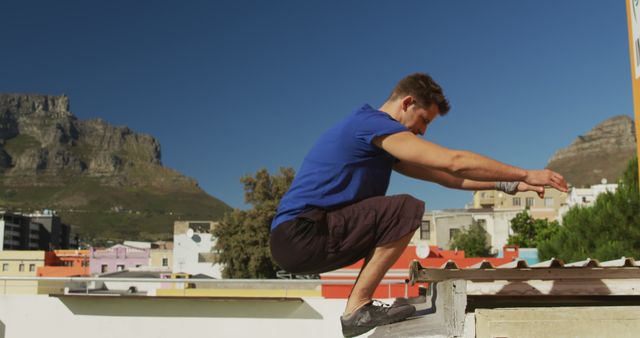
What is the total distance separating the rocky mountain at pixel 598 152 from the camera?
440 ft

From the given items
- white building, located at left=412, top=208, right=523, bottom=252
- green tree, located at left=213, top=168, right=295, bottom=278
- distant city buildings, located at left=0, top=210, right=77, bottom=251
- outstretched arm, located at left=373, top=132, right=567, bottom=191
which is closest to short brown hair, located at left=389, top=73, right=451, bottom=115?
outstretched arm, located at left=373, top=132, right=567, bottom=191

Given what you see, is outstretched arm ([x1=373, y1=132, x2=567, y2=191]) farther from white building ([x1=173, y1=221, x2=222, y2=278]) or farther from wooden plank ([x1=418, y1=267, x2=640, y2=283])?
white building ([x1=173, y1=221, x2=222, y2=278])

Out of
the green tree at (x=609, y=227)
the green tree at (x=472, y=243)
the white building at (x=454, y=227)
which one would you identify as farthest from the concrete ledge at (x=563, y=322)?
→ the white building at (x=454, y=227)

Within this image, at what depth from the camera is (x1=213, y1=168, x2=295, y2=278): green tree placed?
34.6m

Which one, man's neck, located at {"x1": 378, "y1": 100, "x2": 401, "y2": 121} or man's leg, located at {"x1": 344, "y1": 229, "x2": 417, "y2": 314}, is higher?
man's neck, located at {"x1": 378, "y1": 100, "x2": 401, "y2": 121}

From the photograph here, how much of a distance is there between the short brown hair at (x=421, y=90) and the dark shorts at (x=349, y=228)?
0.45 m

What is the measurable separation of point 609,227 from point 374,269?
1198 centimetres

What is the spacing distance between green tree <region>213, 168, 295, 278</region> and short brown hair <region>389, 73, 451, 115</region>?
103 feet

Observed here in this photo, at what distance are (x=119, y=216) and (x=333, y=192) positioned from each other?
16506 cm

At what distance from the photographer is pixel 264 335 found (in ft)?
23.4

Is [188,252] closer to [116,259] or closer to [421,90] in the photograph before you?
[116,259]

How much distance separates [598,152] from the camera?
6058 inches

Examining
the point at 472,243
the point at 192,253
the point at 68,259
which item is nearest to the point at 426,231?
the point at 472,243

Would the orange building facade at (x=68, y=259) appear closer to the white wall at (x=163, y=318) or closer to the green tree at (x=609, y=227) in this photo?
the green tree at (x=609, y=227)
